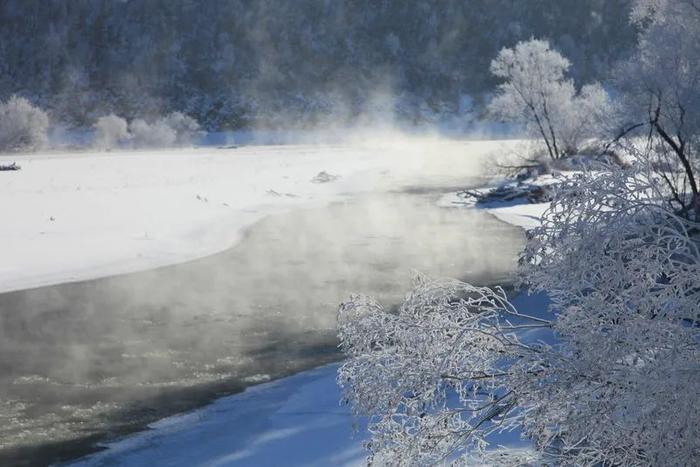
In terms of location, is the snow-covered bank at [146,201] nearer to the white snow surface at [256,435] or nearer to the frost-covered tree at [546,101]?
the frost-covered tree at [546,101]

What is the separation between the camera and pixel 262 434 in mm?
8859

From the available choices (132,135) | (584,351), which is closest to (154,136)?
(132,135)

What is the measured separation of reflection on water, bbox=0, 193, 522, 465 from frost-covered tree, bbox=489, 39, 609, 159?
16618 millimetres

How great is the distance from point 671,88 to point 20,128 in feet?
155

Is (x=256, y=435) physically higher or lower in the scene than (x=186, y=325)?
lower

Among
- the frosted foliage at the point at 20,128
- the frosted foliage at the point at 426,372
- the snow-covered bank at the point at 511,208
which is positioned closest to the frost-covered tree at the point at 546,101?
the snow-covered bank at the point at 511,208

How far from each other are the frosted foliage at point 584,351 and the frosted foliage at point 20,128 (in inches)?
2110

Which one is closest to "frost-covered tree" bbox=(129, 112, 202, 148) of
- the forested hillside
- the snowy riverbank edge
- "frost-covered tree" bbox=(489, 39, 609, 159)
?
the forested hillside

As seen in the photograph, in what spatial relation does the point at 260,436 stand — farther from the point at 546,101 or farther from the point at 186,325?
the point at 546,101

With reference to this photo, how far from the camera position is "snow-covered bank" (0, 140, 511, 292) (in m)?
17.9

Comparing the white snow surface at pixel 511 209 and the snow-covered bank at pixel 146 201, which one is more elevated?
the snow-covered bank at pixel 146 201

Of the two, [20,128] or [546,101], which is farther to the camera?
[20,128]

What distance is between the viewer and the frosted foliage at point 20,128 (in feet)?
182

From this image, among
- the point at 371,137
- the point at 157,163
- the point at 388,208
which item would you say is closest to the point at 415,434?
the point at 388,208
